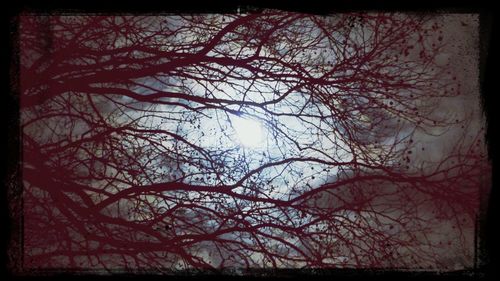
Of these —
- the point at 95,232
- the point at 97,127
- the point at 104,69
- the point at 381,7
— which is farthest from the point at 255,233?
the point at 381,7

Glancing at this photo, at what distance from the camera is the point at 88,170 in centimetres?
225

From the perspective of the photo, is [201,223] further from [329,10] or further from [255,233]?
[329,10]

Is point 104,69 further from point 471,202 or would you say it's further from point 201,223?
point 471,202

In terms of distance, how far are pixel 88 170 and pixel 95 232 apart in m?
0.28

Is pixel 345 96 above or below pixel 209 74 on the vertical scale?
below

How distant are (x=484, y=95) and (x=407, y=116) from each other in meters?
0.33

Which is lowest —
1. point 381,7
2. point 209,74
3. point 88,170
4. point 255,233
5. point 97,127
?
point 255,233

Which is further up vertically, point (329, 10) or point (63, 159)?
point (329, 10)

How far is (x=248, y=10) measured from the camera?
2203 mm

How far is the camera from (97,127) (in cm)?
226

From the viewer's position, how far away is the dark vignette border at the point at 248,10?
2135 mm

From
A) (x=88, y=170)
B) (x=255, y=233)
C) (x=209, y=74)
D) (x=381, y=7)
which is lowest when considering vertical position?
(x=255, y=233)

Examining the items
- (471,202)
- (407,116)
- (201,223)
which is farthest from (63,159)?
(471,202)

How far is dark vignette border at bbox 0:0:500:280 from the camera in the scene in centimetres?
213
